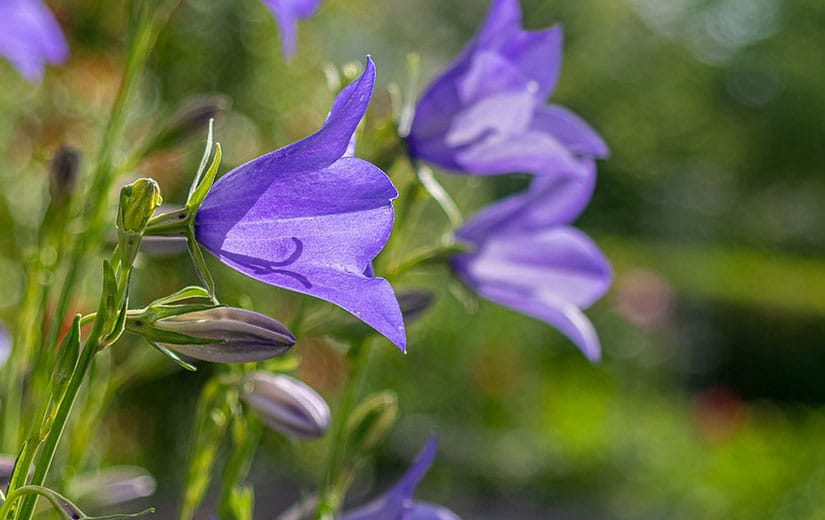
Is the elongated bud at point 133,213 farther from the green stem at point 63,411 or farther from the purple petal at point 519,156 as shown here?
the purple petal at point 519,156

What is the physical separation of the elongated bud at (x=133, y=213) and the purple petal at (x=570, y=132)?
1.10 ft

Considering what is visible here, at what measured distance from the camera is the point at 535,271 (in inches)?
29.8

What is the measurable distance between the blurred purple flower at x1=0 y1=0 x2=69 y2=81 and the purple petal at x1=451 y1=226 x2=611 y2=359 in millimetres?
319

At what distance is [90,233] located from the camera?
1.97 ft

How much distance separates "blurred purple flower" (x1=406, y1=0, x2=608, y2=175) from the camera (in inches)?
25.7

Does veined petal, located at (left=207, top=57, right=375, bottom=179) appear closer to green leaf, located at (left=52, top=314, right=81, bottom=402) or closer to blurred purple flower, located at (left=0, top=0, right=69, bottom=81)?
green leaf, located at (left=52, top=314, right=81, bottom=402)

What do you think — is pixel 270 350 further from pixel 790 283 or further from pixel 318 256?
pixel 790 283

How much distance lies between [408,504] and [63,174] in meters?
0.29

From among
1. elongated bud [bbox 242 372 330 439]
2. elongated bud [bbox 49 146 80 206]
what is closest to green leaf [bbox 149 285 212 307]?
elongated bud [bbox 242 372 330 439]

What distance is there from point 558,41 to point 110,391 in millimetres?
360

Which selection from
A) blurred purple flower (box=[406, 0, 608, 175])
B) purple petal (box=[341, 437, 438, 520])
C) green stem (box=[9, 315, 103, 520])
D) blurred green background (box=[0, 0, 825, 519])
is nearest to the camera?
green stem (box=[9, 315, 103, 520])

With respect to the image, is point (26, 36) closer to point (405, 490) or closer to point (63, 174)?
point (63, 174)

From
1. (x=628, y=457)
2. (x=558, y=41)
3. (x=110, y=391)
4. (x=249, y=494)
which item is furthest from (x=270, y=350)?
(x=628, y=457)

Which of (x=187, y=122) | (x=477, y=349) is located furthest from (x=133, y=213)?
(x=477, y=349)
